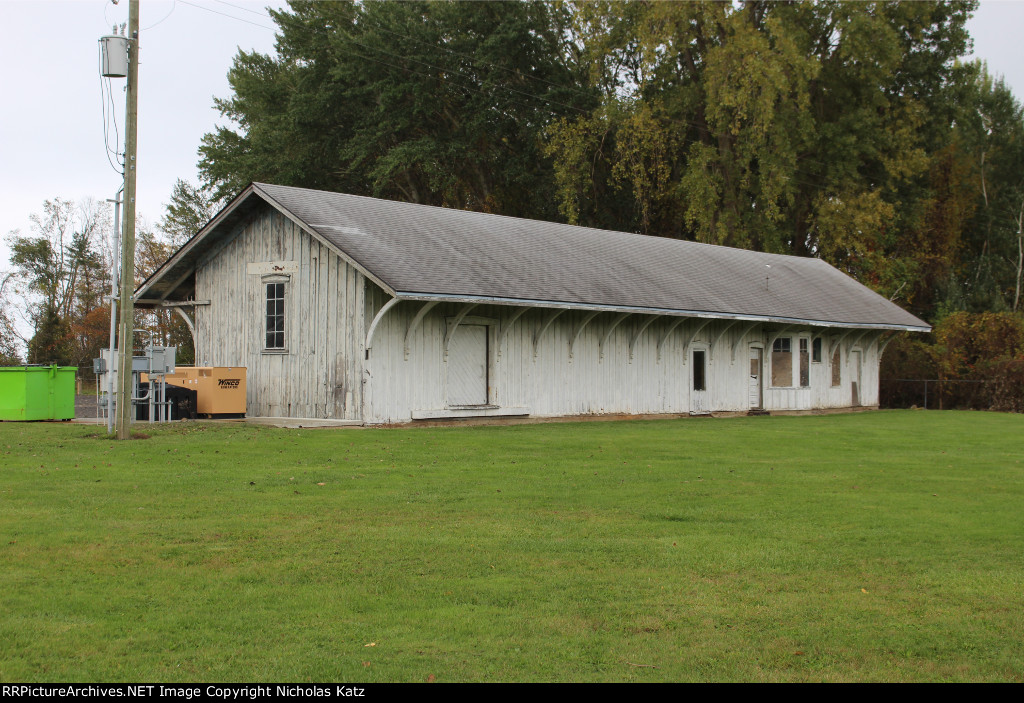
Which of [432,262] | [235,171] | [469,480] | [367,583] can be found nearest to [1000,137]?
[235,171]

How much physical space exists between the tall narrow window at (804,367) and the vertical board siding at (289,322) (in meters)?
17.4

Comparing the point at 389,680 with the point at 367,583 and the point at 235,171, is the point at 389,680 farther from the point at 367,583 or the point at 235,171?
the point at 235,171

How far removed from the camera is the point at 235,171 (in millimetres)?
47031

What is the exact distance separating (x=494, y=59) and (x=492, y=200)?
6732 millimetres

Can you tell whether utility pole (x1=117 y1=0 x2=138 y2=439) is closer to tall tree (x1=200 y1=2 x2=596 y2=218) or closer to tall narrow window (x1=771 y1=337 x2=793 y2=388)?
tall narrow window (x1=771 y1=337 x2=793 y2=388)

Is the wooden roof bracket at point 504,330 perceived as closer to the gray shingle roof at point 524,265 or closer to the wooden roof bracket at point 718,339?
the gray shingle roof at point 524,265

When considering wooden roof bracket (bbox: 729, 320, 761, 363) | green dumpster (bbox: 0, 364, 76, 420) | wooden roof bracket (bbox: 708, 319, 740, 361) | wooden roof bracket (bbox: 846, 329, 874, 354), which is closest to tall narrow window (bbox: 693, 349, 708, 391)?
wooden roof bracket (bbox: 708, 319, 740, 361)

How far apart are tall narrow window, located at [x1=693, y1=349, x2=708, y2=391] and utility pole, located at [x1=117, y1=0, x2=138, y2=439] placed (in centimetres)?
1671

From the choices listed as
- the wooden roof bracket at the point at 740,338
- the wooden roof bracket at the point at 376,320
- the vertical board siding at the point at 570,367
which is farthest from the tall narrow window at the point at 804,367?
the wooden roof bracket at the point at 376,320

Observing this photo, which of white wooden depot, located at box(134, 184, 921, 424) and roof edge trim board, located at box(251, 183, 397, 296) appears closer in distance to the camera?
roof edge trim board, located at box(251, 183, 397, 296)

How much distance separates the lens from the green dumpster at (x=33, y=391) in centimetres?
2172

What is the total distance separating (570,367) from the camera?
1013 inches

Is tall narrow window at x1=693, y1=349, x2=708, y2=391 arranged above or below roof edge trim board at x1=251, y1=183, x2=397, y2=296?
below

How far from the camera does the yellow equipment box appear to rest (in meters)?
22.2
